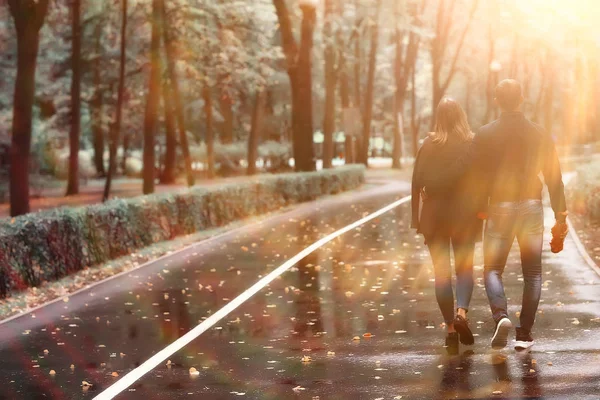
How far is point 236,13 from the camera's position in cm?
3881

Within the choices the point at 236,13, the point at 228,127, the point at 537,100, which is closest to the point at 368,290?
the point at 236,13

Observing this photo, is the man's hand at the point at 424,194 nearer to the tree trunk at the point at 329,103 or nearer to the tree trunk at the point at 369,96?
the tree trunk at the point at 329,103

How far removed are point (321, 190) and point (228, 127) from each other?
97.9 feet

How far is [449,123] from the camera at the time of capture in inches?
372

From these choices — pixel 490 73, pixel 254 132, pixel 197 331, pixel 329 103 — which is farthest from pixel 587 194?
pixel 490 73

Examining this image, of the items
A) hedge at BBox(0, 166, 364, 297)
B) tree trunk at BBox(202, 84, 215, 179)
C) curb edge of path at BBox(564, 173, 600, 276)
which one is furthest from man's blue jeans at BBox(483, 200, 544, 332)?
tree trunk at BBox(202, 84, 215, 179)

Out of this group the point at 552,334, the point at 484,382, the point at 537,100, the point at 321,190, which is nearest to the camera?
the point at 484,382

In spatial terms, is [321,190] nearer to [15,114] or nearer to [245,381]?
[15,114]

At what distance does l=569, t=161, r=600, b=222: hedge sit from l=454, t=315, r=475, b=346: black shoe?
13958 mm

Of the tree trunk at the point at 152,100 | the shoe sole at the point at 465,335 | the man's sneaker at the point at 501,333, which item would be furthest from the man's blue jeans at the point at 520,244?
the tree trunk at the point at 152,100

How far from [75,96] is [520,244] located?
33463 mm

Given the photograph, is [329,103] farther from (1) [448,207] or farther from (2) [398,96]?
(1) [448,207]

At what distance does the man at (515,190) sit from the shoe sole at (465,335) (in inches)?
10.7

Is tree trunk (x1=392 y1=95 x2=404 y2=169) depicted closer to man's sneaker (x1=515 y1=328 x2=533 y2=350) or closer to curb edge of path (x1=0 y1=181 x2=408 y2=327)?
curb edge of path (x1=0 y1=181 x2=408 y2=327)
